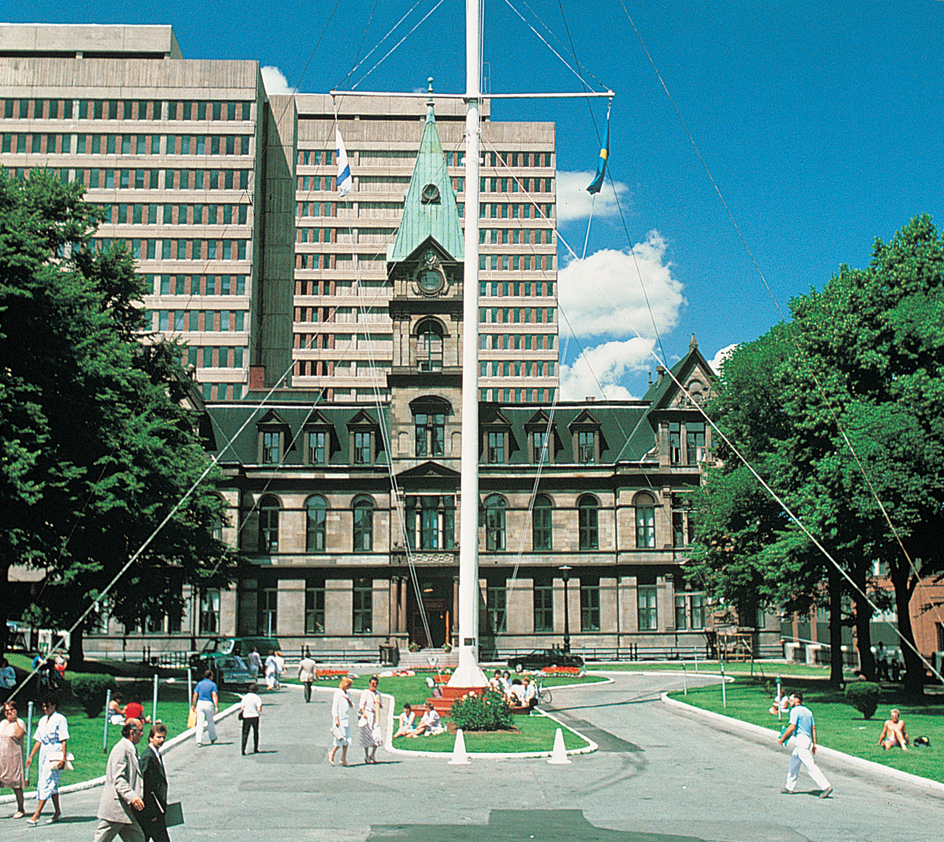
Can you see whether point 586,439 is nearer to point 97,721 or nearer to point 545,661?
point 545,661

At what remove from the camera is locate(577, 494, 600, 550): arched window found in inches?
2495

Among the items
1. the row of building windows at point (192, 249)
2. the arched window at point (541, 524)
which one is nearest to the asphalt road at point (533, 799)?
the arched window at point (541, 524)

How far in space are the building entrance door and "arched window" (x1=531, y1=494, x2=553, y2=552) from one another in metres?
6.18

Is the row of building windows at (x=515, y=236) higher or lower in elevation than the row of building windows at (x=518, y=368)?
higher

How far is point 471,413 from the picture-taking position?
95.9 ft

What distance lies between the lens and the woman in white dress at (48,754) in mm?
14781

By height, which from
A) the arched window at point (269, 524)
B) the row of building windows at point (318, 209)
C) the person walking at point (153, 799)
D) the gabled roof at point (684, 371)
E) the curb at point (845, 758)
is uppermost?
the row of building windows at point (318, 209)

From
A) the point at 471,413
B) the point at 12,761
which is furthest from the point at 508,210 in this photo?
the point at 12,761

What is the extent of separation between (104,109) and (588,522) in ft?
206

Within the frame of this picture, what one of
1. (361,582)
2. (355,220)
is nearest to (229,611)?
(361,582)

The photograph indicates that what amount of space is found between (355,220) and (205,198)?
17.0 metres

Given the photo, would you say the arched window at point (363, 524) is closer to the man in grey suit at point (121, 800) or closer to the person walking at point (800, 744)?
the person walking at point (800, 744)

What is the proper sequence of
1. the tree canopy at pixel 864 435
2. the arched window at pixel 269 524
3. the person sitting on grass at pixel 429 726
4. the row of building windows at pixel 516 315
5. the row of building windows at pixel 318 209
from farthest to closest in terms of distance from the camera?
1. the row of building windows at pixel 318 209
2. the row of building windows at pixel 516 315
3. the arched window at pixel 269 524
4. the tree canopy at pixel 864 435
5. the person sitting on grass at pixel 429 726

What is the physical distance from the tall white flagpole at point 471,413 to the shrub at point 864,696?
405 inches
